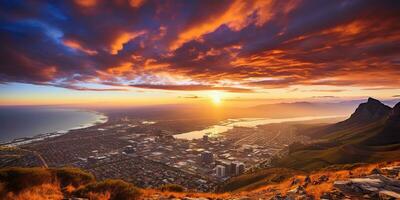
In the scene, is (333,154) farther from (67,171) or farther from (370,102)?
Answer: (370,102)

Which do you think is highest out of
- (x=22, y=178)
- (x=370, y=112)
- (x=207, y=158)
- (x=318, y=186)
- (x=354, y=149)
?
(x=370, y=112)

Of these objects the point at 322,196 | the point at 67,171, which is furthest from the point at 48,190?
the point at 322,196

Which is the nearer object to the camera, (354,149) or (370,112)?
(354,149)

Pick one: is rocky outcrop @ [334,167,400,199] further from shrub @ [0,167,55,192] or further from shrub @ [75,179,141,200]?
shrub @ [0,167,55,192]

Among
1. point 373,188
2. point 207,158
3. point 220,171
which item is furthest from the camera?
point 207,158

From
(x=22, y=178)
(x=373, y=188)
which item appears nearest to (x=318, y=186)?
(x=373, y=188)

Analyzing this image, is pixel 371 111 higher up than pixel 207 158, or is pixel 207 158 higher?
pixel 371 111

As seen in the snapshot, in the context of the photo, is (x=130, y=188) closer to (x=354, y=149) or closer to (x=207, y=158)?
(x=207, y=158)

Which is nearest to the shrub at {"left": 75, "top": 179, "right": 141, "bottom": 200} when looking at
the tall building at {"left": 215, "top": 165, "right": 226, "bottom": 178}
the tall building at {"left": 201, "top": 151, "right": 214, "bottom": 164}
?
the tall building at {"left": 215, "top": 165, "right": 226, "bottom": 178}

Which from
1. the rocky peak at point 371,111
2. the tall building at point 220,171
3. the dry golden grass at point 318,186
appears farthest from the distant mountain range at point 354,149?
the dry golden grass at point 318,186

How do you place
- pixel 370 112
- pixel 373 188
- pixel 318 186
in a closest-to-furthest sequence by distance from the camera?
1. pixel 373 188
2. pixel 318 186
3. pixel 370 112
